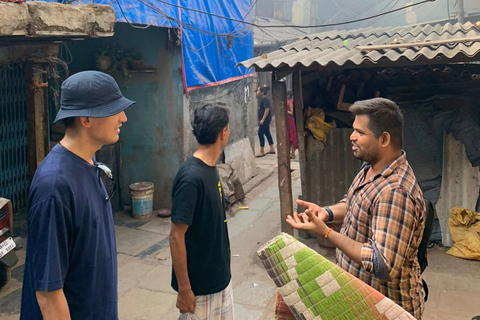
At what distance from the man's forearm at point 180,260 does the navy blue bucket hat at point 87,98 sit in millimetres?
1014

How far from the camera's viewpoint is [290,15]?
2550 centimetres

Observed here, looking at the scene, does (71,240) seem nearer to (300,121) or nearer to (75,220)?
(75,220)

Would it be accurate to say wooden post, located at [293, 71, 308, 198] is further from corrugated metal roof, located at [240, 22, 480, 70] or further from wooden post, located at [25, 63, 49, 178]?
wooden post, located at [25, 63, 49, 178]

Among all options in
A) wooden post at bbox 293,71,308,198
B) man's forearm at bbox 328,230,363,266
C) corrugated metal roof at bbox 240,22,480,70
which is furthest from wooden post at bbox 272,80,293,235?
man's forearm at bbox 328,230,363,266

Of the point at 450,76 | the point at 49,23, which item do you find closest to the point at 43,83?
the point at 49,23

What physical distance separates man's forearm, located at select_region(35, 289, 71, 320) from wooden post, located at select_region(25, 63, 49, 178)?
14.7 ft

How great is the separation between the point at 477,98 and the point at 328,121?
2034 mm

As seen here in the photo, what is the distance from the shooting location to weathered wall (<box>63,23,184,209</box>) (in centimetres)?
834

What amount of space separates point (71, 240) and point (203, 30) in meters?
7.58

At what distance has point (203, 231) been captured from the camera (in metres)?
2.99

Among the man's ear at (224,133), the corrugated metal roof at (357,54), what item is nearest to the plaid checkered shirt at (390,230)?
the man's ear at (224,133)

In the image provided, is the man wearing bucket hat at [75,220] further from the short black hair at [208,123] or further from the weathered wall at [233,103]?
the weathered wall at [233,103]

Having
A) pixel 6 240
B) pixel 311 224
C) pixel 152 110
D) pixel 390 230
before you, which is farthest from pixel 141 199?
pixel 390 230

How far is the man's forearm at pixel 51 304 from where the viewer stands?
1.96m
